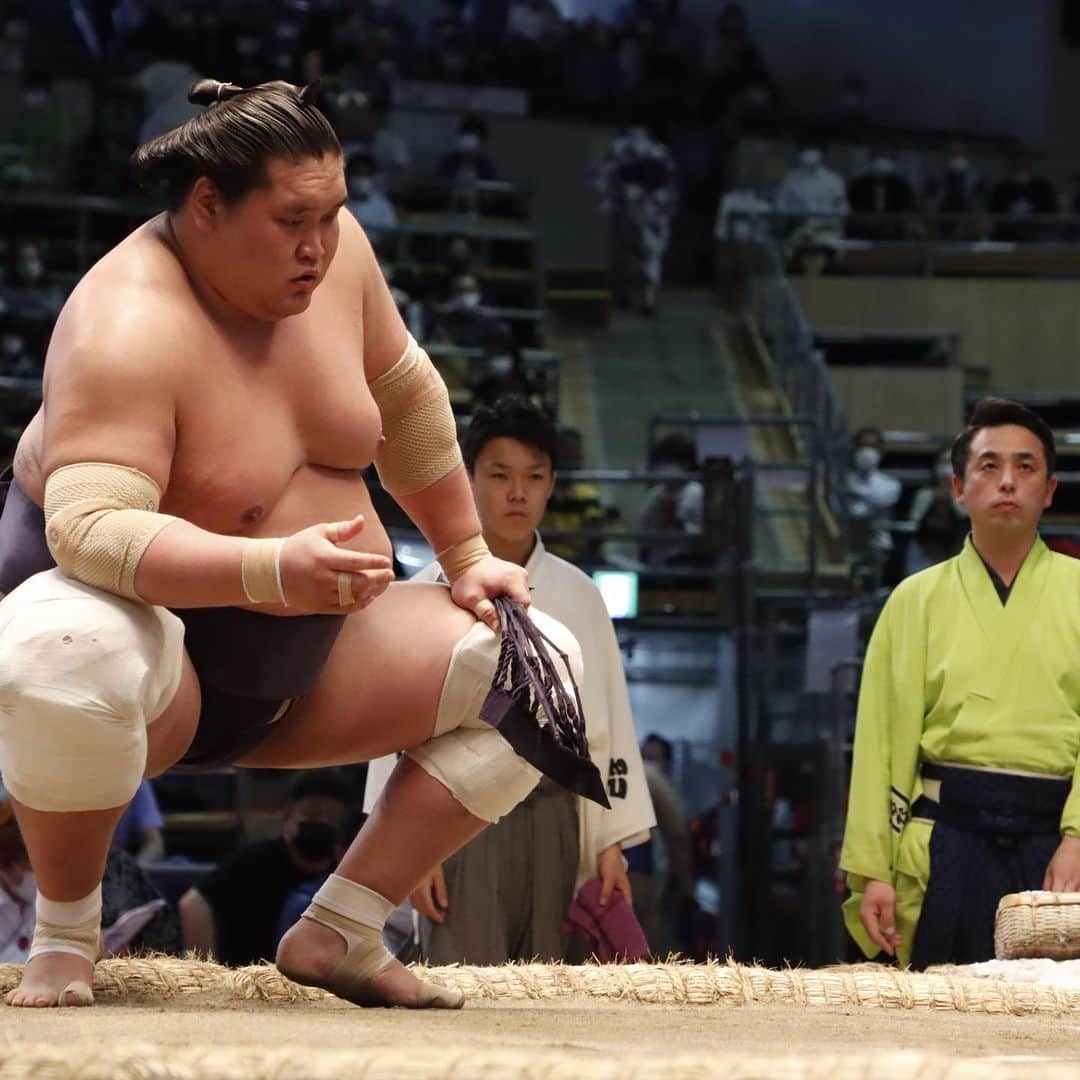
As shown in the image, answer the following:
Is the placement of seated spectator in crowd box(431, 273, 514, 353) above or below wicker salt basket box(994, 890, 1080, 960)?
above

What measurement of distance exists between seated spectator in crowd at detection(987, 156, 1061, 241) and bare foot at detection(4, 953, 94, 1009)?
9.07 meters

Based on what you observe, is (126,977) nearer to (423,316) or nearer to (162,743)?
(162,743)

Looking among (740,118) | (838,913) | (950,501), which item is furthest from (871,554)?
(740,118)

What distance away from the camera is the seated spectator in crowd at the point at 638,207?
33.7ft

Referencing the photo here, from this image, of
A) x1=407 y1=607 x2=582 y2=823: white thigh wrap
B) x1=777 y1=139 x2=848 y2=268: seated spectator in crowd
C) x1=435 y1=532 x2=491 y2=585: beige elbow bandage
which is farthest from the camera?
x1=777 y1=139 x2=848 y2=268: seated spectator in crowd

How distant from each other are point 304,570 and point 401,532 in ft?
11.3

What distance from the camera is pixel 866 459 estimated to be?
709cm

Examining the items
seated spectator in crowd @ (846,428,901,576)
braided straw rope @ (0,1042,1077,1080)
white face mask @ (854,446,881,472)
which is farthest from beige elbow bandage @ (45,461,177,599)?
white face mask @ (854,446,881,472)

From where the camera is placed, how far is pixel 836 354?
8781 millimetres

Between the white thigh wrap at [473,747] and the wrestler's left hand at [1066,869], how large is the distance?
3.43 feet

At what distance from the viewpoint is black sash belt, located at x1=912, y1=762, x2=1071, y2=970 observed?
8.18ft

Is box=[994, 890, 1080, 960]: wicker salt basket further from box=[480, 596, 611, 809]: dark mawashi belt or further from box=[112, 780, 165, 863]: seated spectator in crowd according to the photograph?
box=[112, 780, 165, 863]: seated spectator in crowd

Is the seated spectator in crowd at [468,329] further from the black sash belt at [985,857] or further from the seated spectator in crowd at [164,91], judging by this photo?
the black sash belt at [985,857]

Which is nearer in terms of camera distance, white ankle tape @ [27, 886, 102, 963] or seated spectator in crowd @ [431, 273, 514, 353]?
white ankle tape @ [27, 886, 102, 963]
